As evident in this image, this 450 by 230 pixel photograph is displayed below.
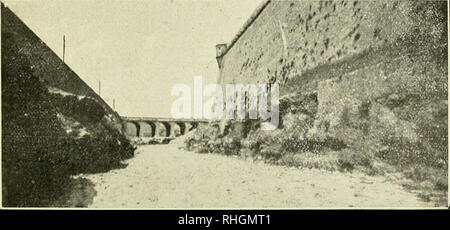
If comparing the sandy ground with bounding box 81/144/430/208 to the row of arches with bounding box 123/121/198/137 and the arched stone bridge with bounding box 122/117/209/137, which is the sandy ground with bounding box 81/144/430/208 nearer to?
the arched stone bridge with bounding box 122/117/209/137

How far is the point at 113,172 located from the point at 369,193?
207 inches

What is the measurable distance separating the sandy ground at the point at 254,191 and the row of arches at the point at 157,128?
3220cm

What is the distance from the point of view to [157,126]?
39312 millimetres

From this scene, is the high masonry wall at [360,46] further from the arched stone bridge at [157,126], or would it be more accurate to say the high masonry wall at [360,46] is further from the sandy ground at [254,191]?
the arched stone bridge at [157,126]

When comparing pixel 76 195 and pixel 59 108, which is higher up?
pixel 59 108

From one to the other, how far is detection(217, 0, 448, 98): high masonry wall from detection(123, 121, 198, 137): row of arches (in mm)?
29542

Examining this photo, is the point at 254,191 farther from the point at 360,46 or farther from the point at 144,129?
the point at 144,129

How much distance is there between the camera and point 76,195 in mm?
4703

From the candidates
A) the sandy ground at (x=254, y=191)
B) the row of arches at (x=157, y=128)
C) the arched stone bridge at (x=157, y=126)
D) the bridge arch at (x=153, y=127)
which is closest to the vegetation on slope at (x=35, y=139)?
the sandy ground at (x=254, y=191)

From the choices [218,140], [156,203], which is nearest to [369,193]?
[156,203]

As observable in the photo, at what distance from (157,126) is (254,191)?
117ft

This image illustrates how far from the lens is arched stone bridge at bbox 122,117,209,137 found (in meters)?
37.5

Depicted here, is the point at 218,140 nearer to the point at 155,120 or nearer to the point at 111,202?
the point at 111,202

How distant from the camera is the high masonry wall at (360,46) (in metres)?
4.34
